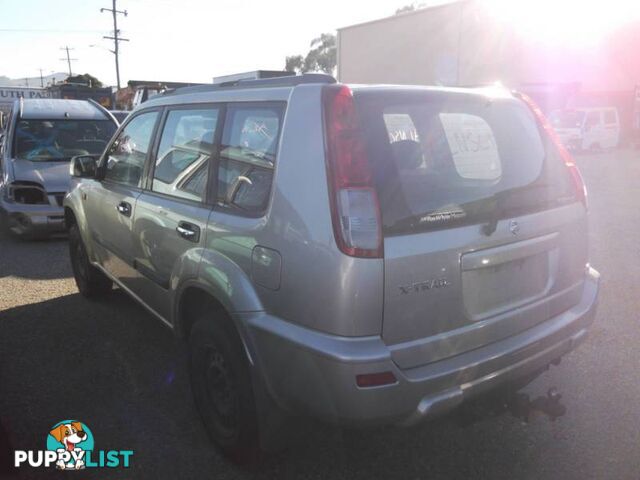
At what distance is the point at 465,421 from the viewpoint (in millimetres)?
2404

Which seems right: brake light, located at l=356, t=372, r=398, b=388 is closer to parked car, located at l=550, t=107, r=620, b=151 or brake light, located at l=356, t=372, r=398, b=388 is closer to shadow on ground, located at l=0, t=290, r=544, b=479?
shadow on ground, located at l=0, t=290, r=544, b=479

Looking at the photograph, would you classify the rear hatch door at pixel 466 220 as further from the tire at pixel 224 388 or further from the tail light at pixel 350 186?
the tire at pixel 224 388

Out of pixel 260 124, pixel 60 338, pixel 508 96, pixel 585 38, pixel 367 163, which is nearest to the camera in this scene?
pixel 367 163

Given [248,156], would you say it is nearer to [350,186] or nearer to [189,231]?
[189,231]

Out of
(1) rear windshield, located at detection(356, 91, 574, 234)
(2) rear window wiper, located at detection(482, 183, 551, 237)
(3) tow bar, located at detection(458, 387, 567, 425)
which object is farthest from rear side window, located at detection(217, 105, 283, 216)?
(3) tow bar, located at detection(458, 387, 567, 425)

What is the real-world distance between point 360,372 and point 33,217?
6.48m

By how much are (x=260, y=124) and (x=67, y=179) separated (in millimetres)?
5705

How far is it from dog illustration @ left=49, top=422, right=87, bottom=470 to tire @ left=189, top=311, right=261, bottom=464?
67 centimetres

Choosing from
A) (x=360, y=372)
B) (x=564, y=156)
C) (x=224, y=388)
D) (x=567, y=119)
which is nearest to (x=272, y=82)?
(x=360, y=372)

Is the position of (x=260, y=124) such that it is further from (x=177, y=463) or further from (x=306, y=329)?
(x=177, y=463)

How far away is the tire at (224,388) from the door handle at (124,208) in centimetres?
110

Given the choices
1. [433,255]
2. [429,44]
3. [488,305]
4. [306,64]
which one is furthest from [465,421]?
[306,64]

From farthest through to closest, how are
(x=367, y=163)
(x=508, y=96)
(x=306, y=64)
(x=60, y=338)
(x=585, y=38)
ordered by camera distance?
(x=306, y=64) < (x=585, y=38) < (x=60, y=338) < (x=508, y=96) < (x=367, y=163)

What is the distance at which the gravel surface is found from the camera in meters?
2.56
